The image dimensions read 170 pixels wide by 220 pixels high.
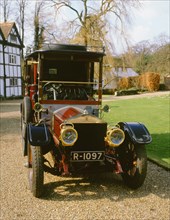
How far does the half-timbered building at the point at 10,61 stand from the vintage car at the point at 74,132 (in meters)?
26.5

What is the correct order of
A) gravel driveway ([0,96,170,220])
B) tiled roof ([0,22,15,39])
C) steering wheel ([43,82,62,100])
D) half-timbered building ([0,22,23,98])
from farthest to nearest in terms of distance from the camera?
1. tiled roof ([0,22,15,39])
2. half-timbered building ([0,22,23,98])
3. steering wheel ([43,82,62,100])
4. gravel driveway ([0,96,170,220])

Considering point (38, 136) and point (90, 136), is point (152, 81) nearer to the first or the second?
point (90, 136)

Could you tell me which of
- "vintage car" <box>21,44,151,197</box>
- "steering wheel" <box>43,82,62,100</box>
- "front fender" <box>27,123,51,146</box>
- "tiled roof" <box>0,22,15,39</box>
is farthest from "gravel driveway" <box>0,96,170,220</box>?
"tiled roof" <box>0,22,15,39</box>

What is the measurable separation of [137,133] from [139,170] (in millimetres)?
659

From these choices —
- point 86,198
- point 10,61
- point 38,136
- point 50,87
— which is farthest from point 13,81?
point 86,198

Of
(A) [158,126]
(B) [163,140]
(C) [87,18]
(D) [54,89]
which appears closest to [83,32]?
(C) [87,18]

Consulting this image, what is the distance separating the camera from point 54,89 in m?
6.67

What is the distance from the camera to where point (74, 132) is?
16.3 feet

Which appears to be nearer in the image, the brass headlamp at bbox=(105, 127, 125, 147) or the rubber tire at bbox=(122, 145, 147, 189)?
the brass headlamp at bbox=(105, 127, 125, 147)

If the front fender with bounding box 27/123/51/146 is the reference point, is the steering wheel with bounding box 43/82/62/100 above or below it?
above

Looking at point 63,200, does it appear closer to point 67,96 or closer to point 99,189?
point 99,189

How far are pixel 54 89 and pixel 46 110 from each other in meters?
0.58

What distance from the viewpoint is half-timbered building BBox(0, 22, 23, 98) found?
3306cm

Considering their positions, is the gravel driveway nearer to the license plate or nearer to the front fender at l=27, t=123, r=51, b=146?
the license plate
